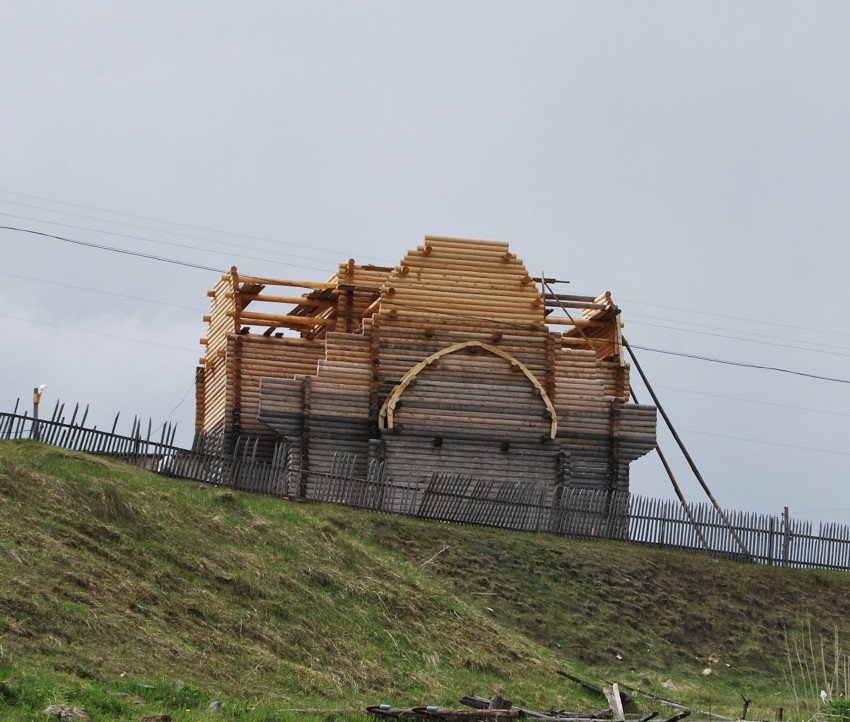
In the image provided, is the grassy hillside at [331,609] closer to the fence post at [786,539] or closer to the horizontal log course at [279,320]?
the fence post at [786,539]

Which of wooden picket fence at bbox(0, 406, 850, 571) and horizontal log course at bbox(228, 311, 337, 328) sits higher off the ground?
horizontal log course at bbox(228, 311, 337, 328)

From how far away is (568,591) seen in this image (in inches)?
1148

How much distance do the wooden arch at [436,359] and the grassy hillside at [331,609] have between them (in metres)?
4.50

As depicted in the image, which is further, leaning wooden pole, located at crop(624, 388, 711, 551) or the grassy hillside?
leaning wooden pole, located at crop(624, 388, 711, 551)

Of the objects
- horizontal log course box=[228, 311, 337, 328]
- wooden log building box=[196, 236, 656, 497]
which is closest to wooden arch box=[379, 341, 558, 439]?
wooden log building box=[196, 236, 656, 497]

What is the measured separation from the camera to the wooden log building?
35.9 metres

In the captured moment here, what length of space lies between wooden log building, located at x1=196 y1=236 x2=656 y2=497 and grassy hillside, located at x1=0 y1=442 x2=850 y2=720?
14.6 feet

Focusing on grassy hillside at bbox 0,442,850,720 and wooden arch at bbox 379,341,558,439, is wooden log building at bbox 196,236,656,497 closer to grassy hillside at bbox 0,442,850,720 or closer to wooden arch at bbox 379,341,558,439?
wooden arch at bbox 379,341,558,439

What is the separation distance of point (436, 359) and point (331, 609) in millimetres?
13996

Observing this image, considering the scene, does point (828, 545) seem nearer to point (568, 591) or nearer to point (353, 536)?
point (568, 591)

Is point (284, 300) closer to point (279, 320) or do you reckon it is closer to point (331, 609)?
point (279, 320)

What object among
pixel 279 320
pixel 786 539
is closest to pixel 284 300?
pixel 279 320

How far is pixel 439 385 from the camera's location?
3634 centimetres

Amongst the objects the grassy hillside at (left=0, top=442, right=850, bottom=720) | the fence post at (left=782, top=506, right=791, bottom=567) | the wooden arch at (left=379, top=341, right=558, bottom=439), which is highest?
the wooden arch at (left=379, top=341, right=558, bottom=439)
